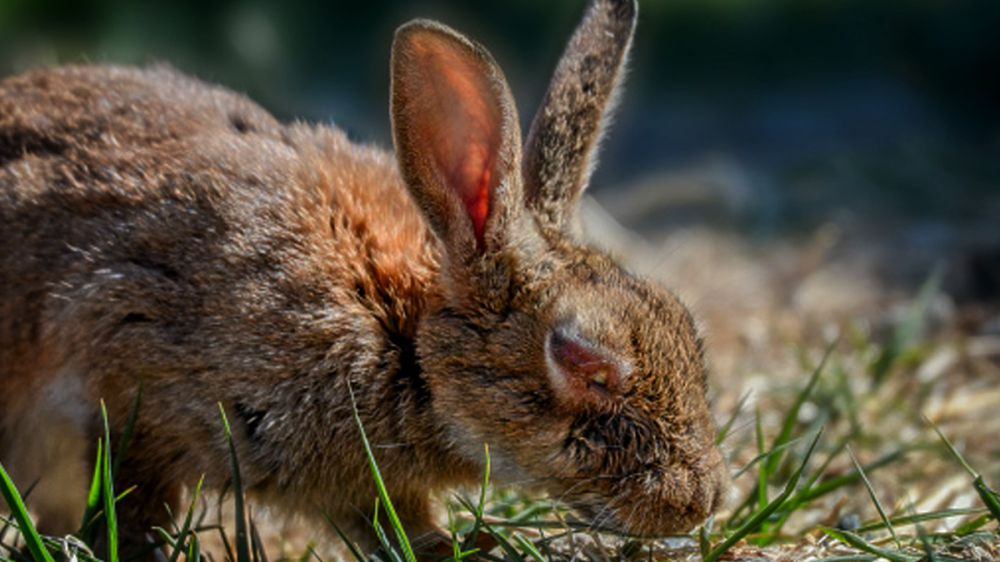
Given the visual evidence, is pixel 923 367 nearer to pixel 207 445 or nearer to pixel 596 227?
pixel 596 227

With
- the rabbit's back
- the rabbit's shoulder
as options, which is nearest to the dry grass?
the rabbit's back

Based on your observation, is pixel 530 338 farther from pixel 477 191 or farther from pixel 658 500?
pixel 658 500

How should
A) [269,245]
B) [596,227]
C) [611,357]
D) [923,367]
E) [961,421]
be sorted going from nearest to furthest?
[611,357] < [269,245] < [961,421] < [923,367] < [596,227]

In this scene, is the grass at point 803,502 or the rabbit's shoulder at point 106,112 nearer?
the grass at point 803,502

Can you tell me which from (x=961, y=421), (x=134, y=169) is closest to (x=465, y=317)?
(x=134, y=169)

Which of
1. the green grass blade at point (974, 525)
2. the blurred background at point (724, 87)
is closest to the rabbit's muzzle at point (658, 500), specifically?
the green grass blade at point (974, 525)

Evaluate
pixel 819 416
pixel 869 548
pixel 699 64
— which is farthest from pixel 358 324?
pixel 699 64

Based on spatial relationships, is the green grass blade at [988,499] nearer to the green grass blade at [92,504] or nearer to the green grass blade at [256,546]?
the green grass blade at [256,546]

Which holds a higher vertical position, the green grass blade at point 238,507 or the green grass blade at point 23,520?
the green grass blade at point 238,507
